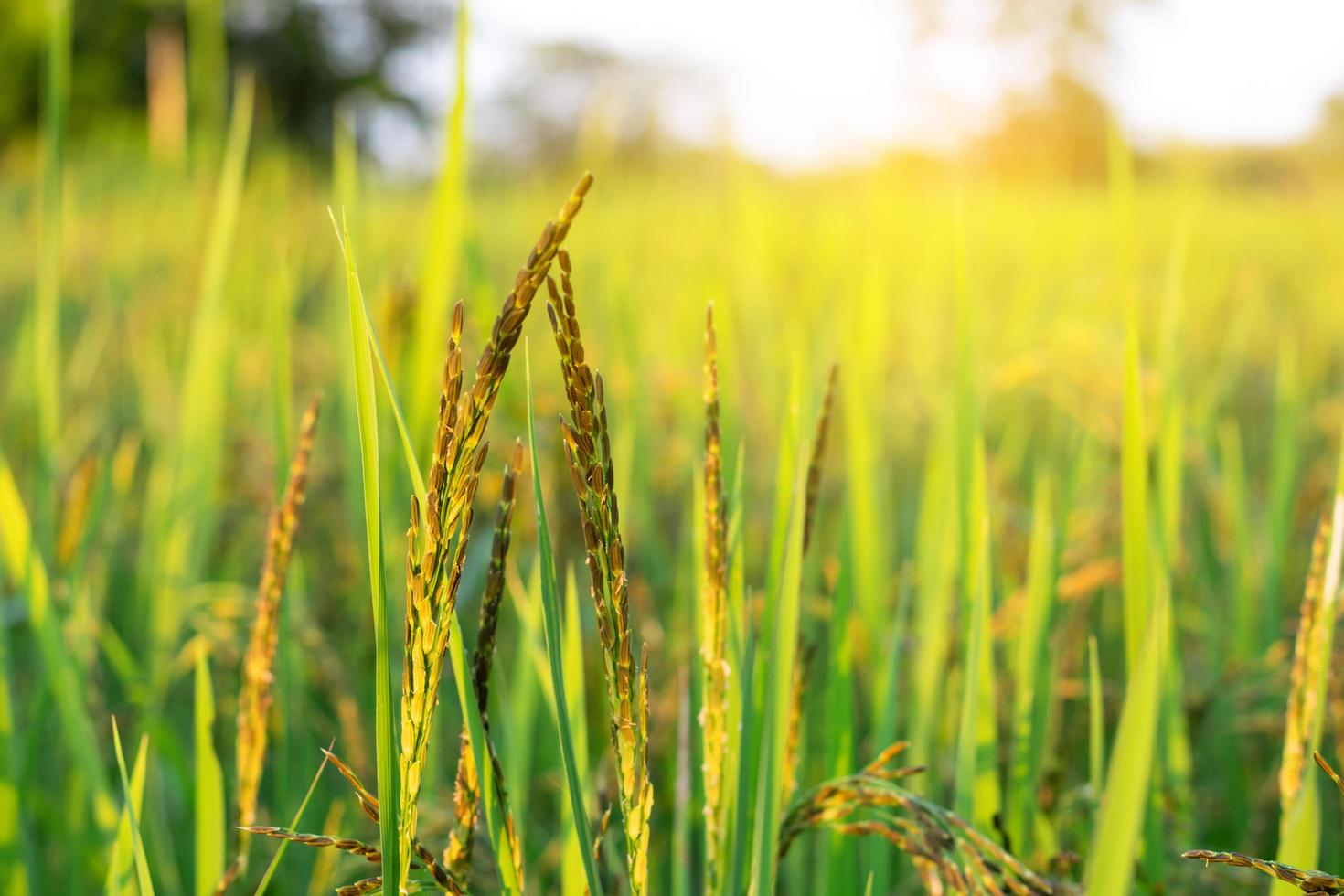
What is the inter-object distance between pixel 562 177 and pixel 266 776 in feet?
12.3

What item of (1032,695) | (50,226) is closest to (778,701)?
(1032,695)

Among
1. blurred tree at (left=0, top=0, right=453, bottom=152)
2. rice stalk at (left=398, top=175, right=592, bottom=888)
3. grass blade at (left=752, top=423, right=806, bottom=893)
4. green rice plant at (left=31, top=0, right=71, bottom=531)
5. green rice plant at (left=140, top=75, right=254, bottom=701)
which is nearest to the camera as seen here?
rice stalk at (left=398, top=175, right=592, bottom=888)

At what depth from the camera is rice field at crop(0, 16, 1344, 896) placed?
33 cm

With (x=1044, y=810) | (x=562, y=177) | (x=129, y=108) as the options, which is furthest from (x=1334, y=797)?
(x=129, y=108)

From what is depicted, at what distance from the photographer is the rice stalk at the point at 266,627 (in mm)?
404

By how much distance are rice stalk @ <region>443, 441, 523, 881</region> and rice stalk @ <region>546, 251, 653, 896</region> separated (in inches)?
1.5

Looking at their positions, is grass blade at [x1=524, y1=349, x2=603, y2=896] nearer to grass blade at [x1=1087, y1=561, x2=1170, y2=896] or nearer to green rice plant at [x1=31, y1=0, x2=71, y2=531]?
grass blade at [x1=1087, y1=561, x2=1170, y2=896]

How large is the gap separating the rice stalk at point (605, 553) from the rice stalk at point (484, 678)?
4 centimetres

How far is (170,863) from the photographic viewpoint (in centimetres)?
66

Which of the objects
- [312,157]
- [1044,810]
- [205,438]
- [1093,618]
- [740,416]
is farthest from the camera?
[312,157]

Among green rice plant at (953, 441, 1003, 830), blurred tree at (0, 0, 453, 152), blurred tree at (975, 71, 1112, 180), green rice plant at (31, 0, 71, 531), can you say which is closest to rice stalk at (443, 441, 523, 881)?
green rice plant at (953, 441, 1003, 830)

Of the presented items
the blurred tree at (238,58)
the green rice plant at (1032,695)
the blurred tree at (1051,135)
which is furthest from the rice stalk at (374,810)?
the blurred tree at (1051,135)

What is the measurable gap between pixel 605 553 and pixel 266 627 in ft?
0.72

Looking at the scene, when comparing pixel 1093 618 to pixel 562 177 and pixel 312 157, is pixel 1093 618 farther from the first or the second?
pixel 312 157
